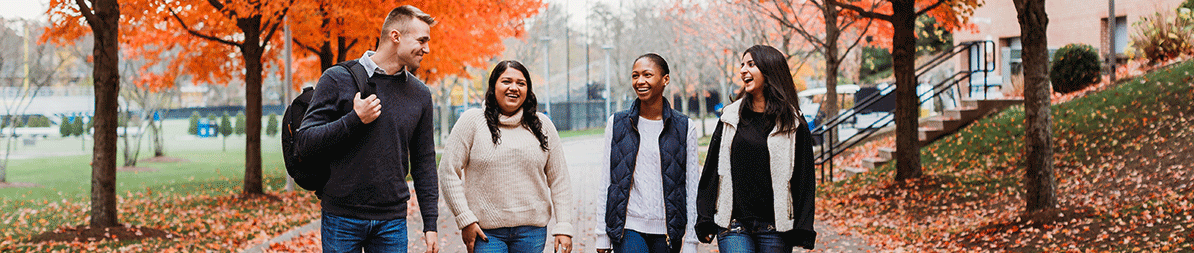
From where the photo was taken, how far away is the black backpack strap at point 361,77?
3.42m

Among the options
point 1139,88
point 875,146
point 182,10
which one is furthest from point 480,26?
point 1139,88

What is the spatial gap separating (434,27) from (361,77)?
38.4 ft

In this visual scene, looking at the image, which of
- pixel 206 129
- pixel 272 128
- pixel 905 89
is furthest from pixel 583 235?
pixel 272 128

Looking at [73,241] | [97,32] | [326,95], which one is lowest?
[73,241]

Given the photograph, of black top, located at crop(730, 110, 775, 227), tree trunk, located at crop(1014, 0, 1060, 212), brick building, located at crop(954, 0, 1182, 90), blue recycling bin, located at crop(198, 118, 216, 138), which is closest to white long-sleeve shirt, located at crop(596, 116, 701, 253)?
black top, located at crop(730, 110, 775, 227)

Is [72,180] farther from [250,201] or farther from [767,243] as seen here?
[767,243]

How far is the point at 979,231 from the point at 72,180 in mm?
19911

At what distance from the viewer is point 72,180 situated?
2191 cm

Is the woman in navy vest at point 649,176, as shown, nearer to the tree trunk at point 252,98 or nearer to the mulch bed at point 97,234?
the mulch bed at point 97,234

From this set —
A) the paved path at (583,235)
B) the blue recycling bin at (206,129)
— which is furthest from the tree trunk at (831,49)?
the blue recycling bin at (206,129)

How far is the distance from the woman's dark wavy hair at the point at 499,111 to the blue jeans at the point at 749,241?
0.86 meters

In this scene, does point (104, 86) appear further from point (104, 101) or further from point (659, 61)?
point (659, 61)

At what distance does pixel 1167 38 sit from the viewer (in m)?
17.3

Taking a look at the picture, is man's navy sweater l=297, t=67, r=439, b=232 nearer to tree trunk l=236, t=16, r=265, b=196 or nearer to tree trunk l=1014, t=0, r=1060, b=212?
tree trunk l=1014, t=0, r=1060, b=212
